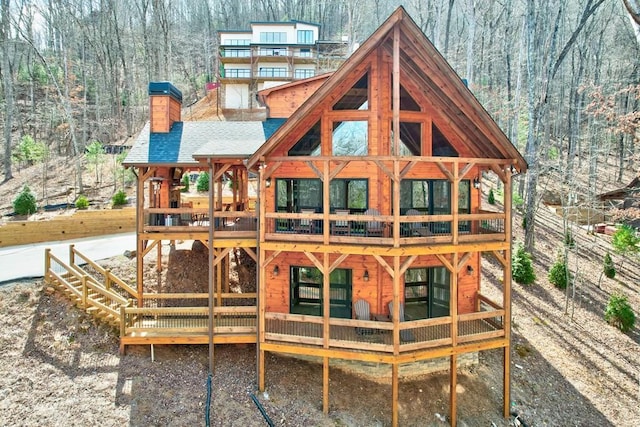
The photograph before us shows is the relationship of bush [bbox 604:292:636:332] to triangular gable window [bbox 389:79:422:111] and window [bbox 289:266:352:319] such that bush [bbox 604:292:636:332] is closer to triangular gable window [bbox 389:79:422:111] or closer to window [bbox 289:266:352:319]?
window [bbox 289:266:352:319]

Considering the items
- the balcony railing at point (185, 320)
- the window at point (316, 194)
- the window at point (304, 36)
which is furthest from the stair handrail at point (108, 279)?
the window at point (304, 36)

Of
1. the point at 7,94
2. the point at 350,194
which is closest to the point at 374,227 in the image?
the point at 350,194

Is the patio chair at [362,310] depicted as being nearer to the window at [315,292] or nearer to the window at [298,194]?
the window at [315,292]

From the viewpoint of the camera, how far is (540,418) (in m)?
10.3

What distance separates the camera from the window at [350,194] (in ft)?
35.7

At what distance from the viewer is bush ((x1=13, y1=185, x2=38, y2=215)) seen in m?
19.7

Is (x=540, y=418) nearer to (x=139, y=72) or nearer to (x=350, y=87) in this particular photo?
(x=350, y=87)

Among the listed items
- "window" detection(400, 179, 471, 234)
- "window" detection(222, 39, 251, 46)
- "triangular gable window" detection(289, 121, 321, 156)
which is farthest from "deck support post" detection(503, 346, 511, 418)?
"window" detection(222, 39, 251, 46)

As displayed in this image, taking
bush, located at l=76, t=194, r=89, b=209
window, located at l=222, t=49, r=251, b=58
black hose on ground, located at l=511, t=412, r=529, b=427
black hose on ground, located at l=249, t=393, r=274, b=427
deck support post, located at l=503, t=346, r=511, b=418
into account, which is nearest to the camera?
black hose on ground, located at l=249, t=393, r=274, b=427

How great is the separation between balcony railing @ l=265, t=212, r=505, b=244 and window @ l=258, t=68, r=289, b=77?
33.2m

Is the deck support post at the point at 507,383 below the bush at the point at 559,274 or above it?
below

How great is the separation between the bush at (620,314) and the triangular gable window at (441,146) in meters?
10.3

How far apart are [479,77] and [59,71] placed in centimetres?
4121

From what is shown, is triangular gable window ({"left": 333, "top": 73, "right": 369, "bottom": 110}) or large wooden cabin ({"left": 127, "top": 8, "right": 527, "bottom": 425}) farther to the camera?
triangular gable window ({"left": 333, "top": 73, "right": 369, "bottom": 110})
